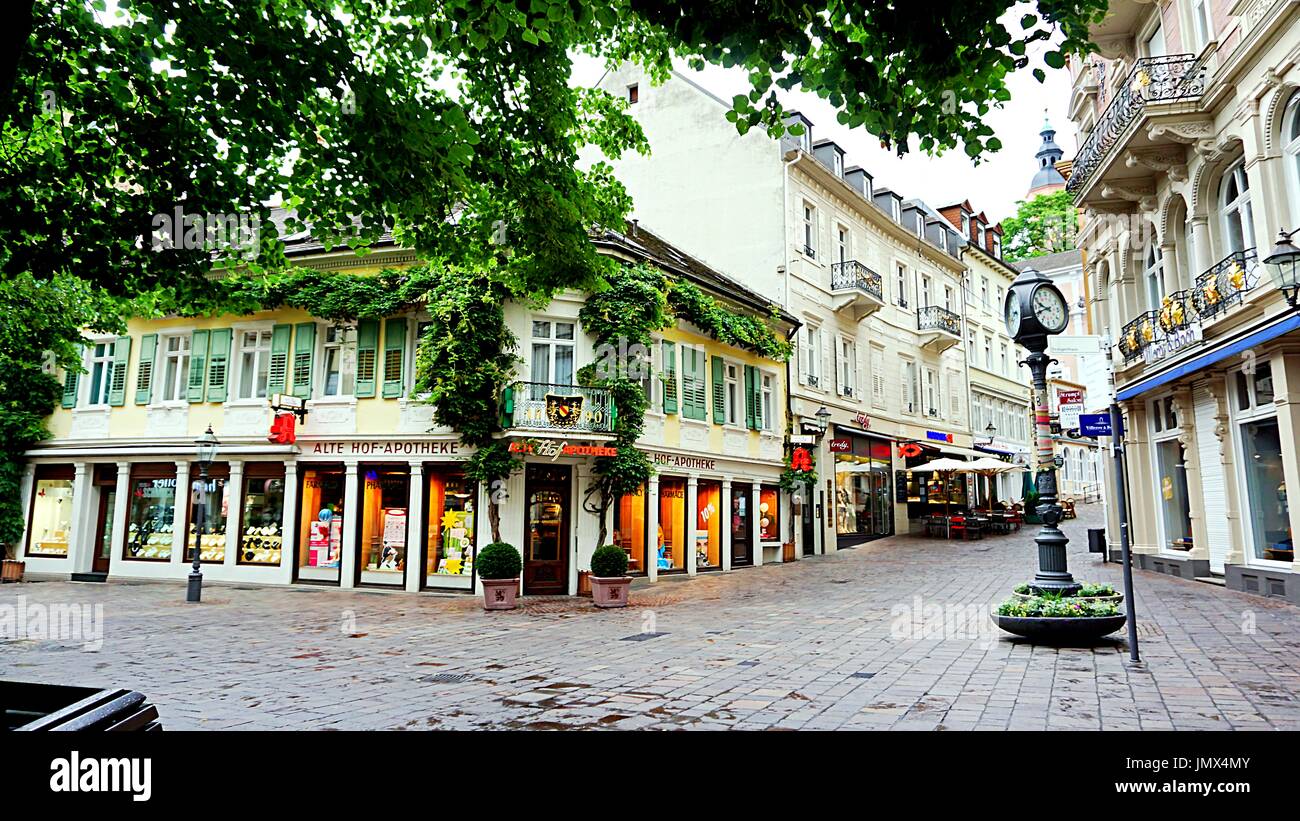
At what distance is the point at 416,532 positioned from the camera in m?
17.6

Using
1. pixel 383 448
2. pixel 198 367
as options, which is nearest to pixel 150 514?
pixel 198 367

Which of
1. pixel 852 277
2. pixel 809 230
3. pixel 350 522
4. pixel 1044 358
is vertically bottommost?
pixel 350 522

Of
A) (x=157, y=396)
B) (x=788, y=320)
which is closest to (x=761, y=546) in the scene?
(x=788, y=320)

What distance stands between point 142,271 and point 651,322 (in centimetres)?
1130

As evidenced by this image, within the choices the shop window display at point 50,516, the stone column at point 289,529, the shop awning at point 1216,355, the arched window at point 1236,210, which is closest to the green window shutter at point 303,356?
the stone column at point 289,529

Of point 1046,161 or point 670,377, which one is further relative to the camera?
point 1046,161

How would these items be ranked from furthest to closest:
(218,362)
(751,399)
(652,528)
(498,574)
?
(751,399) < (218,362) < (652,528) < (498,574)

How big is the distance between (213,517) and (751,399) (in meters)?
14.5

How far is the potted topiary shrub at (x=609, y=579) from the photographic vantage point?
1442cm

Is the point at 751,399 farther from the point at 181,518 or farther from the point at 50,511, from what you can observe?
the point at 50,511

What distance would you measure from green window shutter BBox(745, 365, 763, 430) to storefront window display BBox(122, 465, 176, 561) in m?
15.3

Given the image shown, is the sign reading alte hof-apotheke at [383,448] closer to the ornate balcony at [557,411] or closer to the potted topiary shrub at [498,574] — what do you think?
the ornate balcony at [557,411]

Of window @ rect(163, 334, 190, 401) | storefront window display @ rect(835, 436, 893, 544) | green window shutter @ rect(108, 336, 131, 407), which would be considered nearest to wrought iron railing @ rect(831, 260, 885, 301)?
storefront window display @ rect(835, 436, 893, 544)

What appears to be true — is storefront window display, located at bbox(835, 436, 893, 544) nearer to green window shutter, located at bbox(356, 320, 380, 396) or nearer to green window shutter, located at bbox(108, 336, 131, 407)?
green window shutter, located at bbox(356, 320, 380, 396)
